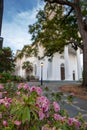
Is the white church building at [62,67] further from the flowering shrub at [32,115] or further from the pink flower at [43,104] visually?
the pink flower at [43,104]

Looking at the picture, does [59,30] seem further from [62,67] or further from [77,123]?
[62,67]

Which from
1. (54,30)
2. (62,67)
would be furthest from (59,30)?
(62,67)

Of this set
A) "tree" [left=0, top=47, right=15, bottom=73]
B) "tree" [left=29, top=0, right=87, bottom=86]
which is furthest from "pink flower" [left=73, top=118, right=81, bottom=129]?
"tree" [left=29, top=0, right=87, bottom=86]

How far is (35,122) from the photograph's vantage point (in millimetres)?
2312

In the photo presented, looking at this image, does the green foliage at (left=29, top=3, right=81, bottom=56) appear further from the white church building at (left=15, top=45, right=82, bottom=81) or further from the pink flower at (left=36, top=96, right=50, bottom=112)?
the white church building at (left=15, top=45, right=82, bottom=81)

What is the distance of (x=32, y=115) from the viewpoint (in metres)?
2.12

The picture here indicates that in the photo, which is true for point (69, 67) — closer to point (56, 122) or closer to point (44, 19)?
point (44, 19)

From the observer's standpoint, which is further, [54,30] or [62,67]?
[62,67]

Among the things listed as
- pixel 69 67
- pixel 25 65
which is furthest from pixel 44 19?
pixel 25 65

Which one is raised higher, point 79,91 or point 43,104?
point 43,104

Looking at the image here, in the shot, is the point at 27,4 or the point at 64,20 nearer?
the point at 27,4

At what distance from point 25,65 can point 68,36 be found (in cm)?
3852

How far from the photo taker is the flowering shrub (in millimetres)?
1983

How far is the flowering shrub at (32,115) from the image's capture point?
6.51 feet
